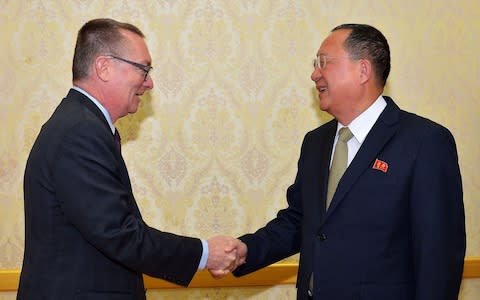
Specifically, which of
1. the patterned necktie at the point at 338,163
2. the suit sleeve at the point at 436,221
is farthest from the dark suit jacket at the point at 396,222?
the patterned necktie at the point at 338,163

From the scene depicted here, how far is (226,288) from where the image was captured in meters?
3.97

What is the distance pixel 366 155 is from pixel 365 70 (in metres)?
0.43

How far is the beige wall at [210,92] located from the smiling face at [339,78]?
1007 millimetres

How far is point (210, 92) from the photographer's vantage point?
12.8 ft

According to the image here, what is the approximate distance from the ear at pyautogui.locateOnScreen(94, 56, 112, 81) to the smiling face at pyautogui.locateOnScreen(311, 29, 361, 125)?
0.96 m

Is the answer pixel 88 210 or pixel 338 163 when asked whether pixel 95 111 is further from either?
pixel 338 163

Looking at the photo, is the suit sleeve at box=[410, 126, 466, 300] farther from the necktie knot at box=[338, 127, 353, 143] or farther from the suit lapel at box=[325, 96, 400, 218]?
the necktie knot at box=[338, 127, 353, 143]

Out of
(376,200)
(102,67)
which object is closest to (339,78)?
(376,200)

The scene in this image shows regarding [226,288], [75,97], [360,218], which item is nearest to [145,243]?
[75,97]

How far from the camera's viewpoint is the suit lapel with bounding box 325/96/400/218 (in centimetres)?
264

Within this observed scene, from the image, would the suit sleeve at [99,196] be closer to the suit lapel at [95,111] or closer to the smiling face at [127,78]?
the suit lapel at [95,111]

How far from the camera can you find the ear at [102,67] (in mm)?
2729

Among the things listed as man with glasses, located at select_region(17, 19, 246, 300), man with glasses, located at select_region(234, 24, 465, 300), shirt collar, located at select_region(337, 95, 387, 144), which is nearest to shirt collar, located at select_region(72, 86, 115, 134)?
man with glasses, located at select_region(17, 19, 246, 300)

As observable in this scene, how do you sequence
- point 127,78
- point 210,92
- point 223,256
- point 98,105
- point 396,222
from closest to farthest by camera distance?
1. point 396,222
2. point 98,105
3. point 127,78
4. point 223,256
5. point 210,92
